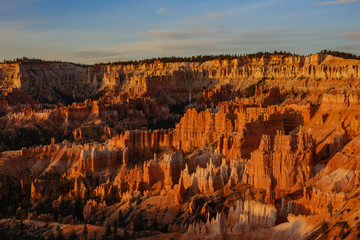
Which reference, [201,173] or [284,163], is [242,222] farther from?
[201,173]

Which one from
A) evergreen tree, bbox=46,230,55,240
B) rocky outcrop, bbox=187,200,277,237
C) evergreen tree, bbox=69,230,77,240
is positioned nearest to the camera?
rocky outcrop, bbox=187,200,277,237

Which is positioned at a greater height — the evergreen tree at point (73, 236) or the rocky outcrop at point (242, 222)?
the rocky outcrop at point (242, 222)

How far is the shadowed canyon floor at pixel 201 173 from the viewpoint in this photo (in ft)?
122

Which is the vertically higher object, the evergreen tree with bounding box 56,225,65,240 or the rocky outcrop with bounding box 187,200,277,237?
the rocky outcrop with bounding box 187,200,277,237

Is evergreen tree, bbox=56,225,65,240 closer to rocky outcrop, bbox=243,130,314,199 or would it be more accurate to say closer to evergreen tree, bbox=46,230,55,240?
evergreen tree, bbox=46,230,55,240

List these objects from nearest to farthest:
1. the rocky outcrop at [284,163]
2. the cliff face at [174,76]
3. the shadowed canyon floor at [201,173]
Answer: the shadowed canyon floor at [201,173], the rocky outcrop at [284,163], the cliff face at [174,76]

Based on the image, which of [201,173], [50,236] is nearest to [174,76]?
[201,173]

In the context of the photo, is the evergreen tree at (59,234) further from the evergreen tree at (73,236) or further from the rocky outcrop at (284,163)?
A: the rocky outcrop at (284,163)

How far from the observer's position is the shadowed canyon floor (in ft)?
122

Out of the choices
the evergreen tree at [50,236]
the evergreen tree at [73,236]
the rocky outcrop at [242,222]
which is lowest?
the evergreen tree at [50,236]

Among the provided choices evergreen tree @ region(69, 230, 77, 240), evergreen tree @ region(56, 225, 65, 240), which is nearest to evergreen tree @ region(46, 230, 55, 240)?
evergreen tree @ region(56, 225, 65, 240)

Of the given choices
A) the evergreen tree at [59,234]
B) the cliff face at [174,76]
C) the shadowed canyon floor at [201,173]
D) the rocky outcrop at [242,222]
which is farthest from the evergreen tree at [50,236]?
the cliff face at [174,76]

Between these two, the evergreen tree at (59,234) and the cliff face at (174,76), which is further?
the cliff face at (174,76)

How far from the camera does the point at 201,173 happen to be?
4844 centimetres
